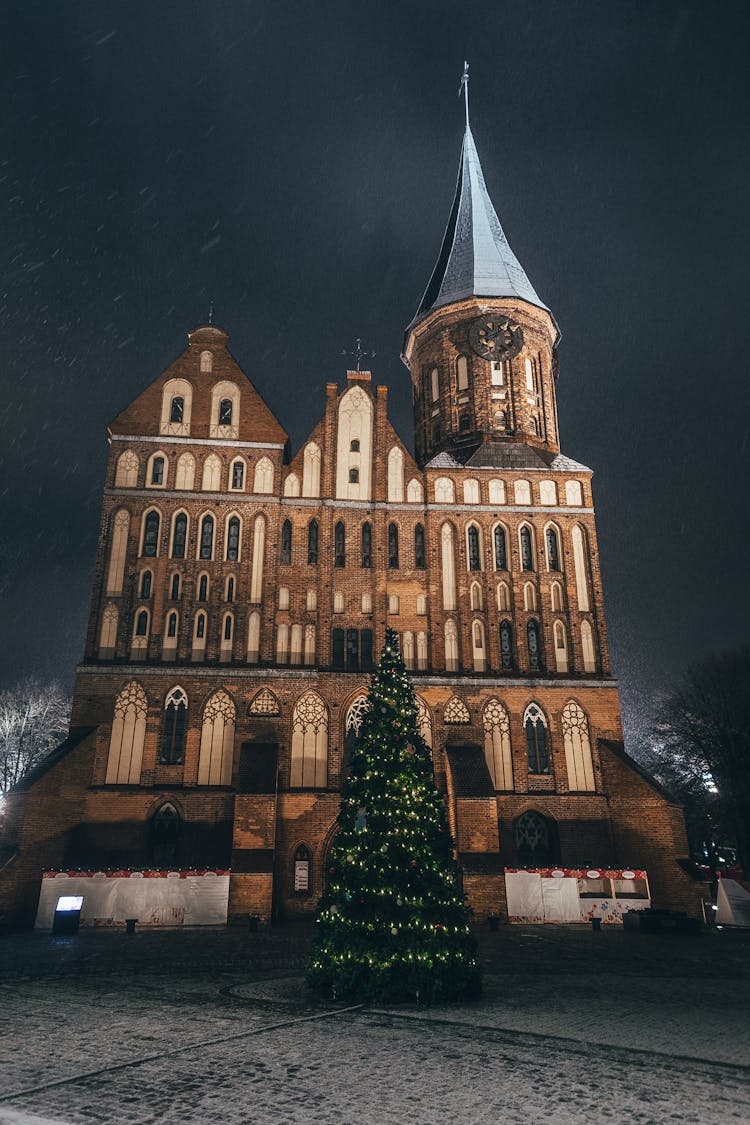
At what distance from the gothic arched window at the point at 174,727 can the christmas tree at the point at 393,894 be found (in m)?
12.6

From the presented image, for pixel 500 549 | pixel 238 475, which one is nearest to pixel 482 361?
pixel 500 549

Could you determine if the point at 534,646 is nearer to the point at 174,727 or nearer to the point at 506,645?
the point at 506,645

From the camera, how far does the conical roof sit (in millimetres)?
33219

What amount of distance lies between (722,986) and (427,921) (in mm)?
5020

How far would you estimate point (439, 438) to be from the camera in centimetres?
3184

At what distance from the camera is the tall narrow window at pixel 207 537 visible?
25672mm

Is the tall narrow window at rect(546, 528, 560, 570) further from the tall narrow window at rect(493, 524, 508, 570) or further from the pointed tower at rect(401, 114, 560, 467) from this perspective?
the pointed tower at rect(401, 114, 560, 467)

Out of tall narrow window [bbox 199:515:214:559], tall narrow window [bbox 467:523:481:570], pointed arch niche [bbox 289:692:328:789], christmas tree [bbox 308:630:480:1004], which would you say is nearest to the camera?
christmas tree [bbox 308:630:480:1004]

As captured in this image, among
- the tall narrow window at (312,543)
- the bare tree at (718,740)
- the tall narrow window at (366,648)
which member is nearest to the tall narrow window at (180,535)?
the tall narrow window at (312,543)

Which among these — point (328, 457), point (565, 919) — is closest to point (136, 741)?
point (328, 457)

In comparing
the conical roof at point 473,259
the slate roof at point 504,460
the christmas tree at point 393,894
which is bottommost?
the christmas tree at point 393,894

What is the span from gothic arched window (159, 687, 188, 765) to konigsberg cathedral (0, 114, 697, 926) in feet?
0.20

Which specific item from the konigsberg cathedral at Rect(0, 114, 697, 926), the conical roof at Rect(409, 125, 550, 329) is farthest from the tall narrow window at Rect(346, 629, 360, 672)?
the conical roof at Rect(409, 125, 550, 329)

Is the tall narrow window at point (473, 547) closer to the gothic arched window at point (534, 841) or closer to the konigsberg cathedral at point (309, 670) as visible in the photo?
the konigsberg cathedral at point (309, 670)
